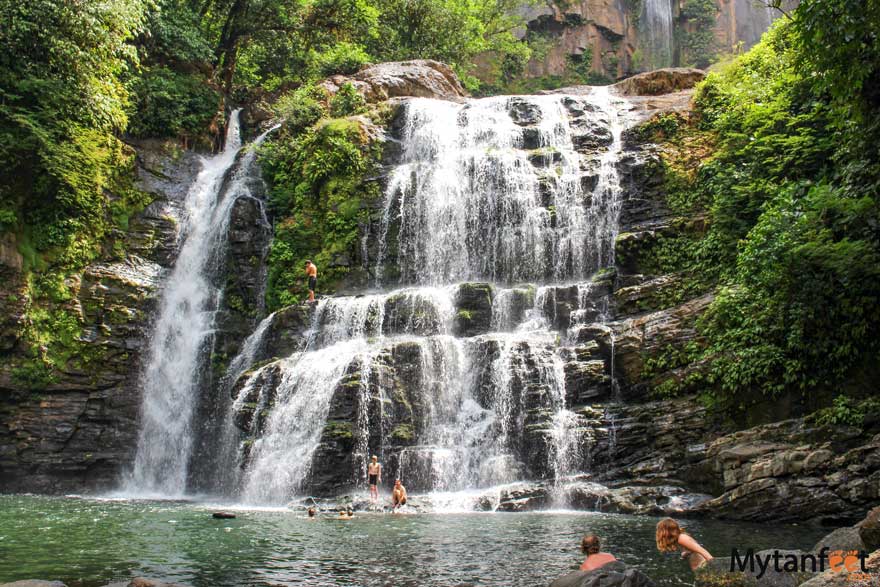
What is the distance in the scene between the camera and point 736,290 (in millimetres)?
16453

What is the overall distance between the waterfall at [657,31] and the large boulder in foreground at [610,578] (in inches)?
1666

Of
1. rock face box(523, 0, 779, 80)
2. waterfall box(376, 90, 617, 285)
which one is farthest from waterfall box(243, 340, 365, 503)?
rock face box(523, 0, 779, 80)

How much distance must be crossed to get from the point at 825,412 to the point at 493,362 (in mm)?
7687

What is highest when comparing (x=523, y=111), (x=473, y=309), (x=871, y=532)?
(x=523, y=111)

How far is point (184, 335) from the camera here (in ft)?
75.4

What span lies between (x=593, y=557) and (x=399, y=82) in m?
25.7

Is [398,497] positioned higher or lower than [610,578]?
higher

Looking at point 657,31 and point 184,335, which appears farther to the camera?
point 657,31

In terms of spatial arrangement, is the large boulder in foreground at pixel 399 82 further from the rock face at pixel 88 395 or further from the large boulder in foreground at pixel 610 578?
the large boulder in foreground at pixel 610 578

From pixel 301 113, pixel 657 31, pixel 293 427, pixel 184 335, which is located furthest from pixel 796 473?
pixel 657 31

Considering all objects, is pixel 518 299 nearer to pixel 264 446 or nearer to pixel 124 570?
pixel 264 446

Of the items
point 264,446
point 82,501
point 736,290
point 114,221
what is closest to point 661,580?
point 736,290

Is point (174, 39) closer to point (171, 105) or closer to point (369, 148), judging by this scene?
point (171, 105)

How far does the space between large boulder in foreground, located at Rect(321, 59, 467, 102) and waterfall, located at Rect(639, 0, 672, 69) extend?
18.8 meters
